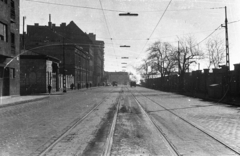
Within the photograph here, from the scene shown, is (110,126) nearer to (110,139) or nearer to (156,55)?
(110,139)

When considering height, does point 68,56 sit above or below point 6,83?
above

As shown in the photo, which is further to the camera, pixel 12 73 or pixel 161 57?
pixel 161 57

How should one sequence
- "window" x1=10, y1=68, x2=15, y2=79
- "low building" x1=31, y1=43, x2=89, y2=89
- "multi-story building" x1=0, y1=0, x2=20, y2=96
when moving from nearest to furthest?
"multi-story building" x1=0, y1=0, x2=20, y2=96 < "window" x1=10, y1=68, x2=15, y2=79 < "low building" x1=31, y1=43, x2=89, y2=89

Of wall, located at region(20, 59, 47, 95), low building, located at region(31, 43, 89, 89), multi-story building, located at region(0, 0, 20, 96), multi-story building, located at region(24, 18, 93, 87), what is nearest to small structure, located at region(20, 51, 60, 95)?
wall, located at region(20, 59, 47, 95)

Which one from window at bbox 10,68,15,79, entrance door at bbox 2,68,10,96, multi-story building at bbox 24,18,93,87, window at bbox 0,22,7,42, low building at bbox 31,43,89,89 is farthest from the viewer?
multi-story building at bbox 24,18,93,87

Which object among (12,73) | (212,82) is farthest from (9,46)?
(212,82)

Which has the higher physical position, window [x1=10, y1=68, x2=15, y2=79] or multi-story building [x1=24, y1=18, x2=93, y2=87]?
multi-story building [x1=24, y1=18, x2=93, y2=87]

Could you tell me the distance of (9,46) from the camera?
2486 centimetres

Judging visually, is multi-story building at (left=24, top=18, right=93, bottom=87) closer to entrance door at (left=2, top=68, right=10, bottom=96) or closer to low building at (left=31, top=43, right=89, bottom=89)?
low building at (left=31, top=43, right=89, bottom=89)

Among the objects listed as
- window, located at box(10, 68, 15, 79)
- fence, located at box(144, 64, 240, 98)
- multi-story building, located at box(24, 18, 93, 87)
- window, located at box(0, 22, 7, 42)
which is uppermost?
multi-story building, located at box(24, 18, 93, 87)

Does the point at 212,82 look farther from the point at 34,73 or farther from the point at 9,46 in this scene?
the point at 34,73

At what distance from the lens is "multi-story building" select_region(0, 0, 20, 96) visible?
78.1 feet

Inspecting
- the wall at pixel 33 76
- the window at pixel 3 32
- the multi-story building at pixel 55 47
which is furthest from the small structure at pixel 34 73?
the multi-story building at pixel 55 47

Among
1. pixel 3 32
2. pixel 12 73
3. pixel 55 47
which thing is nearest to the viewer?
pixel 3 32
